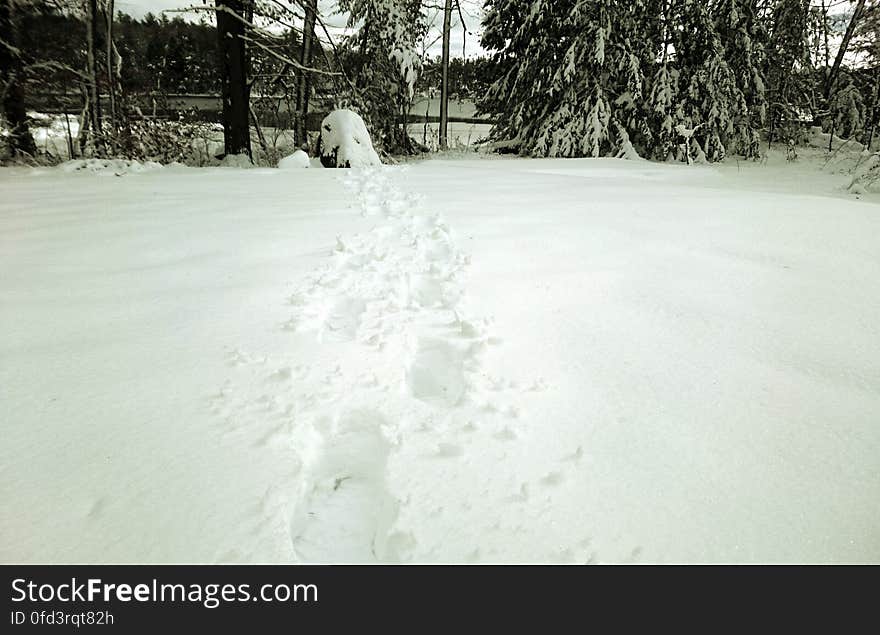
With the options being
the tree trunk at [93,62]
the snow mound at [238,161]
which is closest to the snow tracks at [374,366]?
the snow mound at [238,161]

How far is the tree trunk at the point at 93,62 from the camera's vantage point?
7023mm

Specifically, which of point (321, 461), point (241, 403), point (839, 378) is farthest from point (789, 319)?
point (241, 403)

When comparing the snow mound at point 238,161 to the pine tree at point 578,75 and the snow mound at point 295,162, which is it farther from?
the pine tree at point 578,75

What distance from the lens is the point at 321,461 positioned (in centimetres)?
126

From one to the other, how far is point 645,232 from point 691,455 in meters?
2.32

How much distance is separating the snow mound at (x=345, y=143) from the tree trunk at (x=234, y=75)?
131cm

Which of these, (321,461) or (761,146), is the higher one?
(761,146)

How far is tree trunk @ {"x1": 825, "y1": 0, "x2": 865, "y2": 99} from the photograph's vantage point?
1166 centimetres

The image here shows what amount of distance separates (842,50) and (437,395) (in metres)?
17.1

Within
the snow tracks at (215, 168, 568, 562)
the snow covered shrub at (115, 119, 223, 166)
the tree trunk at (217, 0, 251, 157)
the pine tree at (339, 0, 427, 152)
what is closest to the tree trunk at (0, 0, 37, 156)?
the snow covered shrub at (115, 119, 223, 166)

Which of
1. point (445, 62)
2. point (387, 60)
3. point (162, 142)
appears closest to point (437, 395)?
point (162, 142)

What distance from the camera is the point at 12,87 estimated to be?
6762mm
